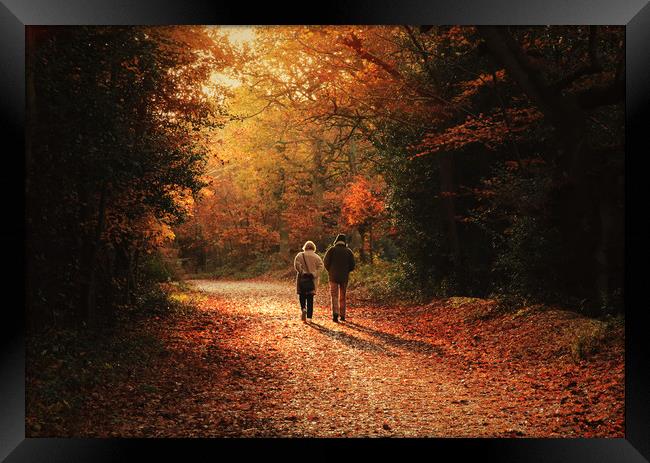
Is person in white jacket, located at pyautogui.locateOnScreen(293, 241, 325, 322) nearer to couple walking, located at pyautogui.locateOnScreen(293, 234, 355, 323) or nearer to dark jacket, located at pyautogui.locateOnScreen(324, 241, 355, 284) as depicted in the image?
couple walking, located at pyautogui.locateOnScreen(293, 234, 355, 323)

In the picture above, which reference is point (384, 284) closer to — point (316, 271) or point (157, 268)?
point (316, 271)

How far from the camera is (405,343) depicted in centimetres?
1009

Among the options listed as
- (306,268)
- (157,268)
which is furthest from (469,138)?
(157,268)

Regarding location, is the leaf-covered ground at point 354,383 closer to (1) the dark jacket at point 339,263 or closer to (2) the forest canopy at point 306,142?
(2) the forest canopy at point 306,142

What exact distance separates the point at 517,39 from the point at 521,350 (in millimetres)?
5334

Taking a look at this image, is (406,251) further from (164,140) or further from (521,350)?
(164,140)

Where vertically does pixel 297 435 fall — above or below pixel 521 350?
below

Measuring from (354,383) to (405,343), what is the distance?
2522mm

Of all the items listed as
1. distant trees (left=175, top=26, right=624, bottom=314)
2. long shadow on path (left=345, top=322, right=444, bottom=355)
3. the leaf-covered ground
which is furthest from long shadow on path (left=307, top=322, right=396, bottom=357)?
distant trees (left=175, top=26, right=624, bottom=314)

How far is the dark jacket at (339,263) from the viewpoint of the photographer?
11758 millimetres

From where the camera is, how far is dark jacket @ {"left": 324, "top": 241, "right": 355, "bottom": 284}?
11.8 metres
